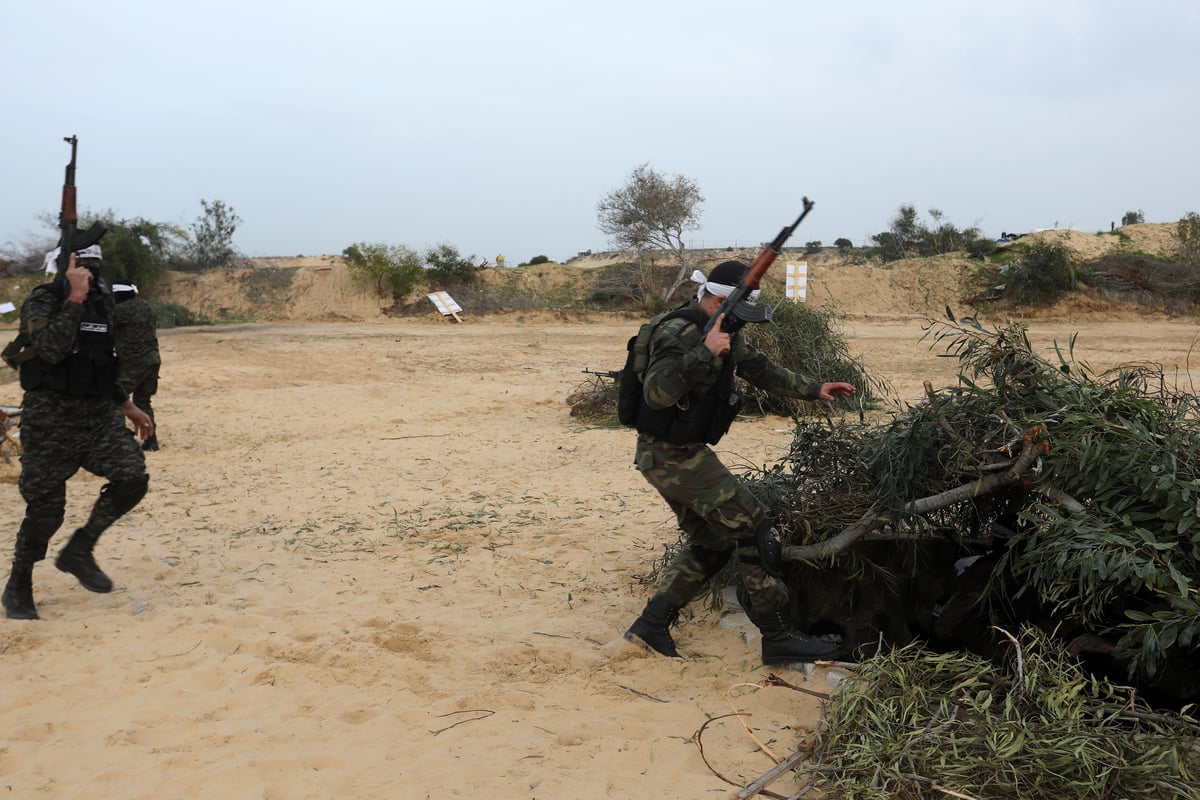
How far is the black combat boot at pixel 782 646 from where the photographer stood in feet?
12.4

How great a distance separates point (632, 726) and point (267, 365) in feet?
44.4

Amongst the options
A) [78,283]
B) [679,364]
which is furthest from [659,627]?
[78,283]

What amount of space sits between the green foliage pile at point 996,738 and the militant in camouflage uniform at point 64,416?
138 inches

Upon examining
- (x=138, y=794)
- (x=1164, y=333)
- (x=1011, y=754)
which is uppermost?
(x=1164, y=333)

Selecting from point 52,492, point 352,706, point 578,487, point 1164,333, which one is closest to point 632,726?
point 352,706

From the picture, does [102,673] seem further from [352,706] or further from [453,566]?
[453,566]

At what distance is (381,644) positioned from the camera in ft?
14.0

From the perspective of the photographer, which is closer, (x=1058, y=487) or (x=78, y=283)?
(x=1058, y=487)

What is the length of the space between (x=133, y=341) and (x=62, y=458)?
14.3 ft

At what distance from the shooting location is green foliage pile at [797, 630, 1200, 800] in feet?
8.63

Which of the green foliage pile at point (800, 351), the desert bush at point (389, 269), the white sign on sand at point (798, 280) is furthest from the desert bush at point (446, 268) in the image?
the green foliage pile at point (800, 351)

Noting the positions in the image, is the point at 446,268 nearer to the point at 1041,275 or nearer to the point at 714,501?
the point at 1041,275

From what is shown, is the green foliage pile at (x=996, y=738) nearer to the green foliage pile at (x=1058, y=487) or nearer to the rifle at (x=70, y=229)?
the green foliage pile at (x=1058, y=487)

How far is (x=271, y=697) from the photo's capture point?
12.1ft
